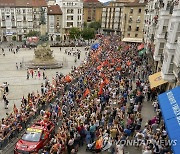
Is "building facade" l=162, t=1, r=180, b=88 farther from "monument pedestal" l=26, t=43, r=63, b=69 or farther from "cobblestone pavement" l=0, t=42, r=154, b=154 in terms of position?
"monument pedestal" l=26, t=43, r=63, b=69

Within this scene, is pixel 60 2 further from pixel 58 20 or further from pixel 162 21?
pixel 162 21

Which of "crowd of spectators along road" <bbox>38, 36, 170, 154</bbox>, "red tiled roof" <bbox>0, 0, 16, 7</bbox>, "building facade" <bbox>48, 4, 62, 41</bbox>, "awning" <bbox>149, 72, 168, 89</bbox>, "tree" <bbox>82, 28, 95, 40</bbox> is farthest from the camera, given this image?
"building facade" <bbox>48, 4, 62, 41</bbox>

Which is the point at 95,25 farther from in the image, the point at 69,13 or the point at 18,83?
the point at 18,83

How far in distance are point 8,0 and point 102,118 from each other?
7628 centimetres

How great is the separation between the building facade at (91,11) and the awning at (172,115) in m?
99.3

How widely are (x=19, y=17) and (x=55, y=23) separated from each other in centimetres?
1253

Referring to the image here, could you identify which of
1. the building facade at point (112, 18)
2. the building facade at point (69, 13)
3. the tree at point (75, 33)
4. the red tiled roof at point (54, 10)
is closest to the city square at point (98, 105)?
the tree at point (75, 33)

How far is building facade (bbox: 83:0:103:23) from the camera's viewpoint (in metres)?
114

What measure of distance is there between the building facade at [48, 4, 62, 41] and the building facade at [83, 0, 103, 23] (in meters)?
26.1

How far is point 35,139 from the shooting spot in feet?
52.0

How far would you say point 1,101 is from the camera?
86.4 feet

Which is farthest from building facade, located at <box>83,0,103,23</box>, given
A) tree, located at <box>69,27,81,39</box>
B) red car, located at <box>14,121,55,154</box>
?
red car, located at <box>14,121,55,154</box>

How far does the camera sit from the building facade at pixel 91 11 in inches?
4480

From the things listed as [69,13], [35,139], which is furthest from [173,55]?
[69,13]
